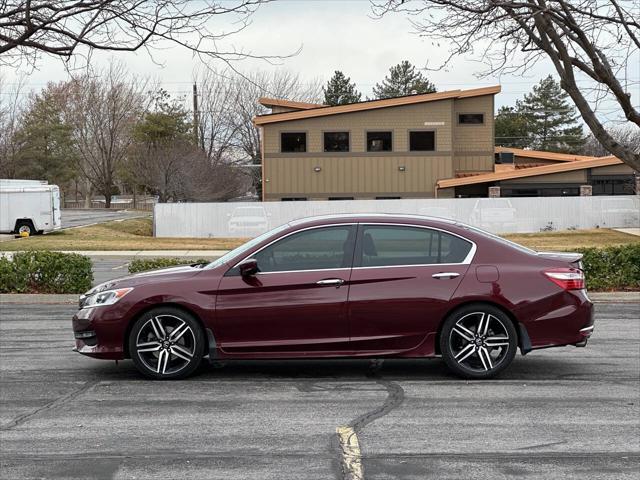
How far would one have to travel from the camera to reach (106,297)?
25.2 feet

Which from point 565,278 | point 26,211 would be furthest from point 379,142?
point 565,278

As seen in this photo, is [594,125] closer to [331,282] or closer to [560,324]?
[560,324]

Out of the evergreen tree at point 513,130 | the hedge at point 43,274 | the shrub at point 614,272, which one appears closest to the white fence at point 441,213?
the shrub at point 614,272

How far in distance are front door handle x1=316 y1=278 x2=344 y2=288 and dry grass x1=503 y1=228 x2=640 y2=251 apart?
2310 centimetres

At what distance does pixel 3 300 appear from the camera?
13648mm

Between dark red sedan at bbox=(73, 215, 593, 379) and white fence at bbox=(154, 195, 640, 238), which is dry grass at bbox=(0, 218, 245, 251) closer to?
white fence at bbox=(154, 195, 640, 238)

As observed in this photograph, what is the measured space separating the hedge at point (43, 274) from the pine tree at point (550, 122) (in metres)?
62.3

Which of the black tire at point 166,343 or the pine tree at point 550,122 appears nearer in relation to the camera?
the black tire at point 166,343

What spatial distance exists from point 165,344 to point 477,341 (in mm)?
2834

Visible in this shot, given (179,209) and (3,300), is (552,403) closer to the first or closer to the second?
(3,300)

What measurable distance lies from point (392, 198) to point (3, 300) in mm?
27947

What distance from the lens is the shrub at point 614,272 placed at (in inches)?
573

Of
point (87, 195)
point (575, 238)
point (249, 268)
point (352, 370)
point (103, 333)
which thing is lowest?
point (352, 370)

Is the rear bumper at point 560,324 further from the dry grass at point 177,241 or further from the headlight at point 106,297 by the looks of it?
the dry grass at point 177,241
